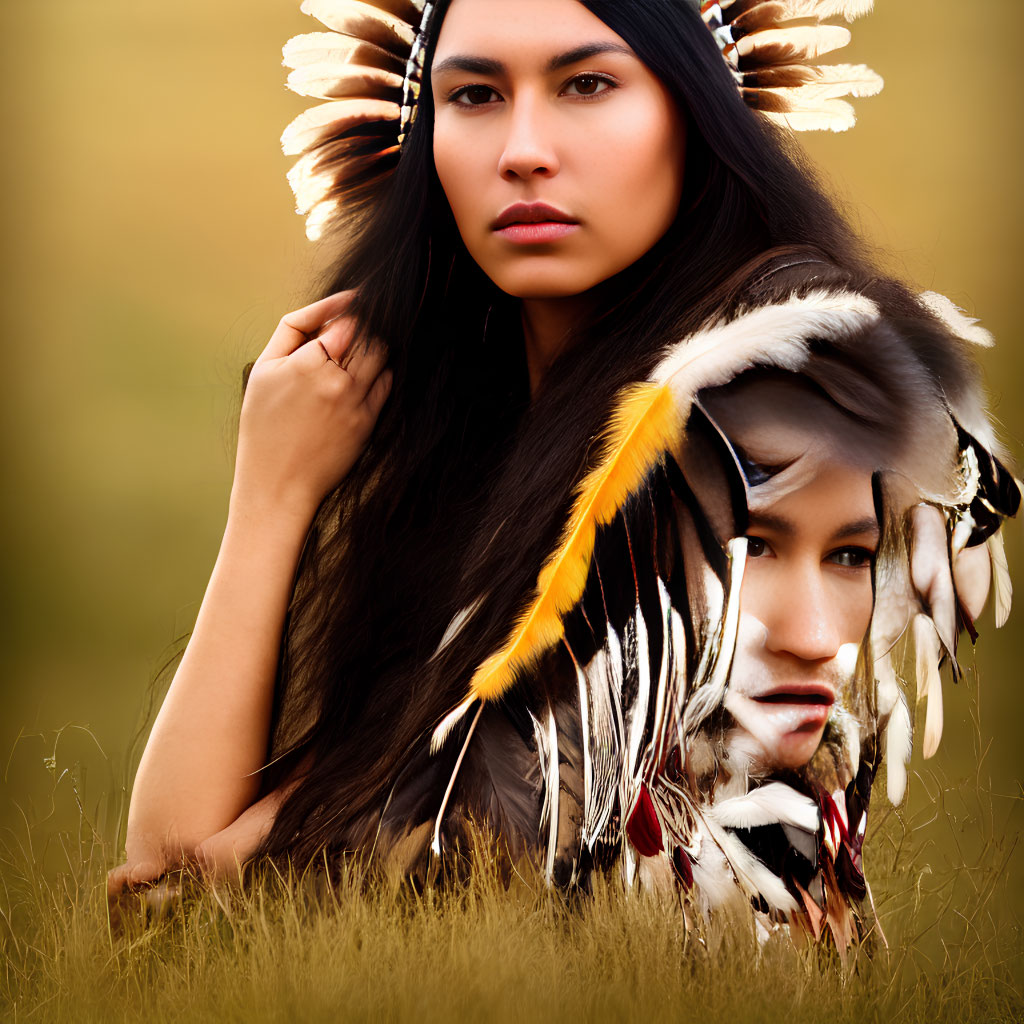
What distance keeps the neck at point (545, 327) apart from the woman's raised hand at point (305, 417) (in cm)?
18

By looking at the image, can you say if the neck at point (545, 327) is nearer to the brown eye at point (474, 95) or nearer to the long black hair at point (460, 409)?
the long black hair at point (460, 409)

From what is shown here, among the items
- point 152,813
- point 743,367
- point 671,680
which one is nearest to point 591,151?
point 743,367

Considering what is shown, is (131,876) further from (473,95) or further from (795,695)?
(473,95)

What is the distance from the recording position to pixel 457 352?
1516 mm

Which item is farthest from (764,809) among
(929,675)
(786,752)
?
(929,675)

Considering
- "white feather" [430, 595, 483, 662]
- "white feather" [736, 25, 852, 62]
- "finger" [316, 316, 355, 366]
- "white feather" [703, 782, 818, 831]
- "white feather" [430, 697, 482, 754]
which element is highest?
"white feather" [736, 25, 852, 62]

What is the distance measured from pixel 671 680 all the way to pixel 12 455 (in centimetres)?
107

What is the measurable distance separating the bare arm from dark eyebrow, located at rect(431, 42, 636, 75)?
1.19 ft

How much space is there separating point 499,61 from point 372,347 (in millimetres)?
402

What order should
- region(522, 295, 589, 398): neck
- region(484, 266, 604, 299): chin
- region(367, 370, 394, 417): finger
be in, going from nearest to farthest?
1. region(484, 266, 604, 299): chin
2. region(522, 295, 589, 398): neck
3. region(367, 370, 394, 417): finger

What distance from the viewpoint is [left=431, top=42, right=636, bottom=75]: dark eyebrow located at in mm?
1175

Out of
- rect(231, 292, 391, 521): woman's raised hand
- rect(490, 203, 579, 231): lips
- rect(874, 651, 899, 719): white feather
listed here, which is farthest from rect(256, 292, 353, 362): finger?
rect(874, 651, 899, 719): white feather

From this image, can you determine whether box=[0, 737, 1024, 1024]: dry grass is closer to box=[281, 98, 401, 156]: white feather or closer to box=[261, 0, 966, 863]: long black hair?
box=[261, 0, 966, 863]: long black hair

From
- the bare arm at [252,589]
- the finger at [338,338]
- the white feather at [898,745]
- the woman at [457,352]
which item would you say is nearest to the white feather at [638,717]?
the woman at [457,352]
